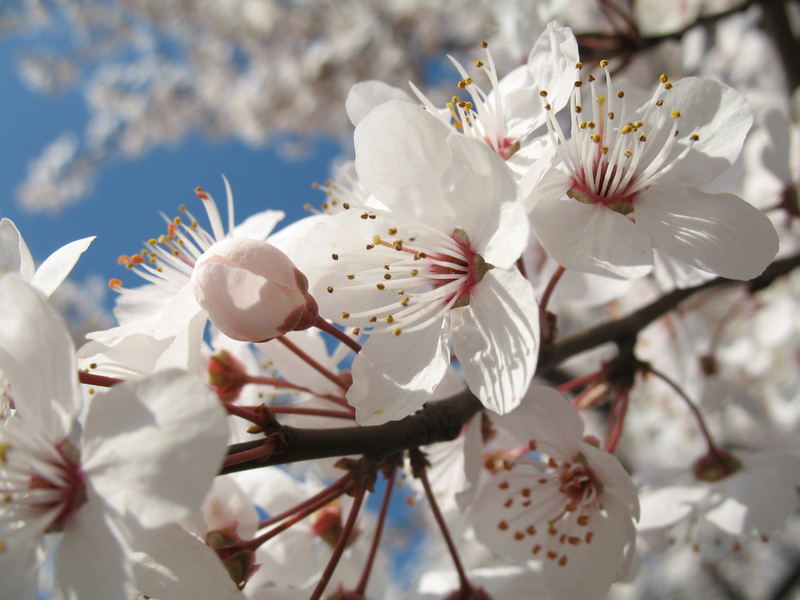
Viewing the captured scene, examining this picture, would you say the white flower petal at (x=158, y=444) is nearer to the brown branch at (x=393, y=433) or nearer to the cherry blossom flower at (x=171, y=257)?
the brown branch at (x=393, y=433)

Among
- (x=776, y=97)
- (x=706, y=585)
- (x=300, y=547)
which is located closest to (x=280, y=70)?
(x=776, y=97)

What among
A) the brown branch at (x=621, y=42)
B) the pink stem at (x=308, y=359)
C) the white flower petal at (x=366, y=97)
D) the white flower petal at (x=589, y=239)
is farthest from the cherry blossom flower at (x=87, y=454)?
the brown branch at (x=621, y=42)

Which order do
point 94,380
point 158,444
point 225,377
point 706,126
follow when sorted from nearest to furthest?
point 158,444 → point 94,380 → point 706,126 → point 225,377

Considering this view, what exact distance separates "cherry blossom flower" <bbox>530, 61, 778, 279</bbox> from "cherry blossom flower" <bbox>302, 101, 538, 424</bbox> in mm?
90

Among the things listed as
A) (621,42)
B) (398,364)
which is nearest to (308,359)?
(398,364)

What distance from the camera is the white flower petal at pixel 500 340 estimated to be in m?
0.91

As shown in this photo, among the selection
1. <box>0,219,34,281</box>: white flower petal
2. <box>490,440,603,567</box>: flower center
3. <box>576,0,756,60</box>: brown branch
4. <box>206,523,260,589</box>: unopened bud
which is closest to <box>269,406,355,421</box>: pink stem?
<box>206,523,260,589</box>: unopened bud

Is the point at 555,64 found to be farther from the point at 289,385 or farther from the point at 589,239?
the point at 289,385

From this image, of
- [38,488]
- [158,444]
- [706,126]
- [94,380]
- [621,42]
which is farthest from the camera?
[621,42]

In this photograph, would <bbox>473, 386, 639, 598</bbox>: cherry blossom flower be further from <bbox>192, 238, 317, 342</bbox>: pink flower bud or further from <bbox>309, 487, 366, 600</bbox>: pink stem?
<bbox>192, 238, 317, 342</bbox>: pink flower bud

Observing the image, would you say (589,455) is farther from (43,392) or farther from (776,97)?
(776,97)

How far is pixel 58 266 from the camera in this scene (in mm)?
957

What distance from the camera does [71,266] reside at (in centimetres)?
94

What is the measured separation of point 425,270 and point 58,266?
0.55 meters
